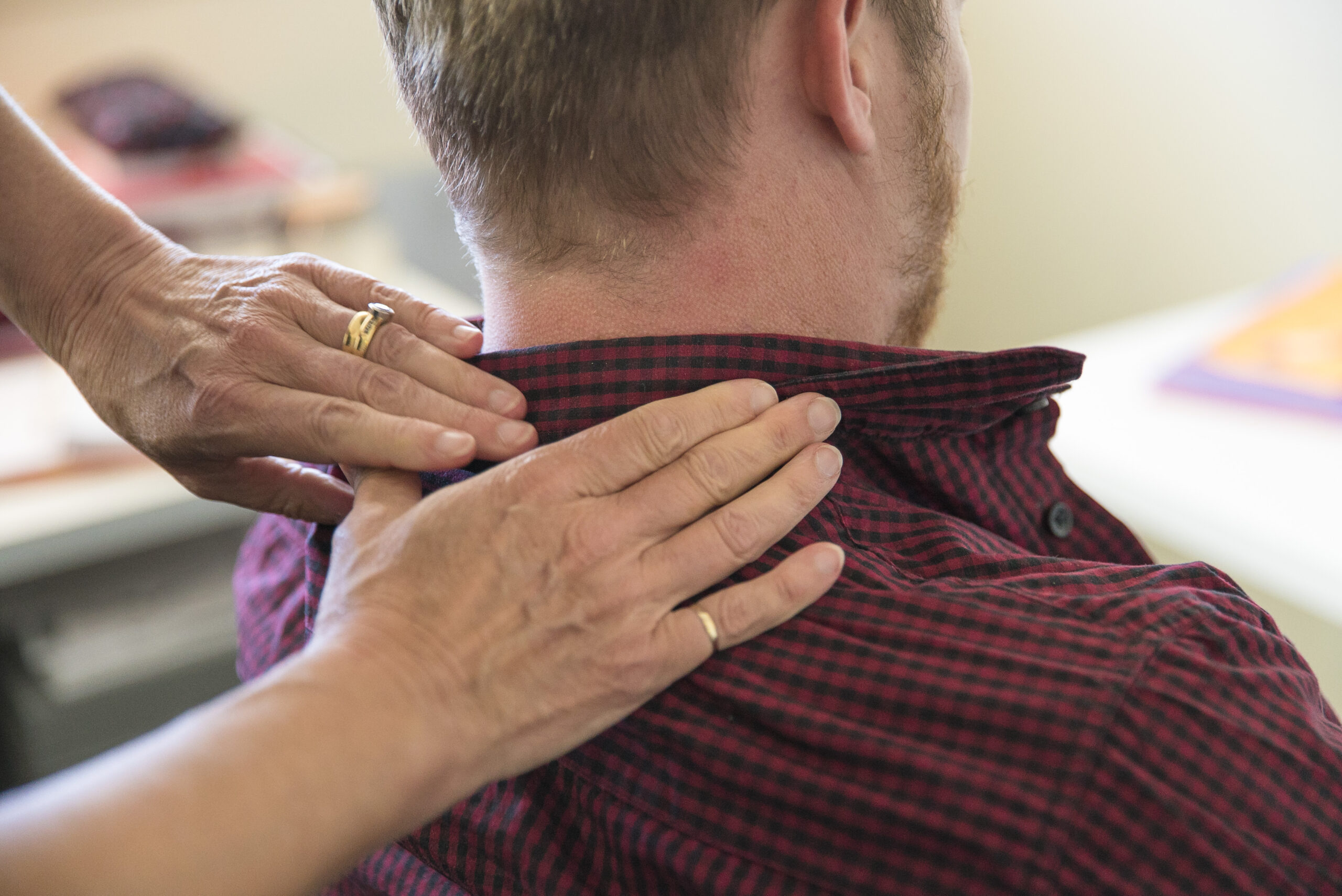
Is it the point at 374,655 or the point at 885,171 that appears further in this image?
the point at 885,171

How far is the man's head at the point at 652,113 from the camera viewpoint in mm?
688

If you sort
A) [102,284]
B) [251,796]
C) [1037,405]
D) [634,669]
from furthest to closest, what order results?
[102,284]
[1037,405]
[634,669]
[251,796]

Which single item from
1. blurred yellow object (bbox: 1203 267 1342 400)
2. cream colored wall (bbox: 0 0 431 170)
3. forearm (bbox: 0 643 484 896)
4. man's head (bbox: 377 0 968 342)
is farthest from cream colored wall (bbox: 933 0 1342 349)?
forearm (bbox: 0 643 484 896)

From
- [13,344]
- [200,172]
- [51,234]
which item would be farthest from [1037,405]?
[200,172]

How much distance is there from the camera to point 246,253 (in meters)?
2.02

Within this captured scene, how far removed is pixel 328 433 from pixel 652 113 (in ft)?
0.98

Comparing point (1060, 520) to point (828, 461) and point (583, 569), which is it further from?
point (583, 569)

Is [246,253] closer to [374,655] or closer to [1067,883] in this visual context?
[374,655]

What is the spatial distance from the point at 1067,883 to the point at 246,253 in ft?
5.95

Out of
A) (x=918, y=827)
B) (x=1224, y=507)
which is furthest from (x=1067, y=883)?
(x=1224, y=507)

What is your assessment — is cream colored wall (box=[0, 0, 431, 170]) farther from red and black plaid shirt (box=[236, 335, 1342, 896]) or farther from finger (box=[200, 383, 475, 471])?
red and black plaid shirt (box=[236, 335, 1342, 896])

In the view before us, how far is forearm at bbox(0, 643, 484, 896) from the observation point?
0.50 m

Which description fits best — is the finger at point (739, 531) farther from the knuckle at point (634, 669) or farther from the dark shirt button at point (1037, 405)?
the dark shirt button at point (1037, 405)

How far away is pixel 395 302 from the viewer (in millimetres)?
827
